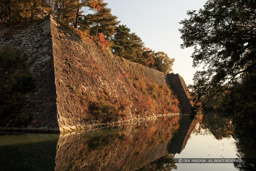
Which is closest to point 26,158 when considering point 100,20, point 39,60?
point 39,60

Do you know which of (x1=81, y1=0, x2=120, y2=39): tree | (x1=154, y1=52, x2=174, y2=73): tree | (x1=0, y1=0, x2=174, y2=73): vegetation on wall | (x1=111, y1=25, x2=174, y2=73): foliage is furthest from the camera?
(x1=154, y1=52, x2=174, y2=73): tree

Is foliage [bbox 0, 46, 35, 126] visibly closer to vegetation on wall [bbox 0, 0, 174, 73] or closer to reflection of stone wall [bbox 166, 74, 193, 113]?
vegetation on wall [bbox 0, 0, 174, 73]

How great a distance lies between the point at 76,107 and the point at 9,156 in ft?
27.0

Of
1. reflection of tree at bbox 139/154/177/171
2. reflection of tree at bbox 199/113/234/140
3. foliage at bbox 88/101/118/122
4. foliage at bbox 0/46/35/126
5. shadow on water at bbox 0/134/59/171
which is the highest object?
foliage at bbox 0/46/35/126

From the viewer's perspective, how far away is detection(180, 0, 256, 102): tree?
311 inches

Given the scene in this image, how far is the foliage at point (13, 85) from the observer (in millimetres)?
12305

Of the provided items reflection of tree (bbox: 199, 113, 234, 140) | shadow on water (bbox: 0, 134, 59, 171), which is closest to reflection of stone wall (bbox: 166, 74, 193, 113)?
reflection of tree (bbox: 199, 113, 234, 140)

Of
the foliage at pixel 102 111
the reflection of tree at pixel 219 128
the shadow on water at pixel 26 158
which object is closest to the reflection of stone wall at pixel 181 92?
the reflection of tree at pixel 219 128

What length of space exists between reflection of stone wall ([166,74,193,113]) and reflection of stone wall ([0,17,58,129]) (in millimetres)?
31272

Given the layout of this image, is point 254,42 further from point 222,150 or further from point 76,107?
point 76,107

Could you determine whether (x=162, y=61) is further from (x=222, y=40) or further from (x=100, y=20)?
(x=222, y=40)

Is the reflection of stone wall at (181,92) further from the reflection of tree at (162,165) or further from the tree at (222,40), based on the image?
the reflection of tree at (162,165)

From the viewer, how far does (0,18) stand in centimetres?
2088

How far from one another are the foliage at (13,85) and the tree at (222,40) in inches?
391
